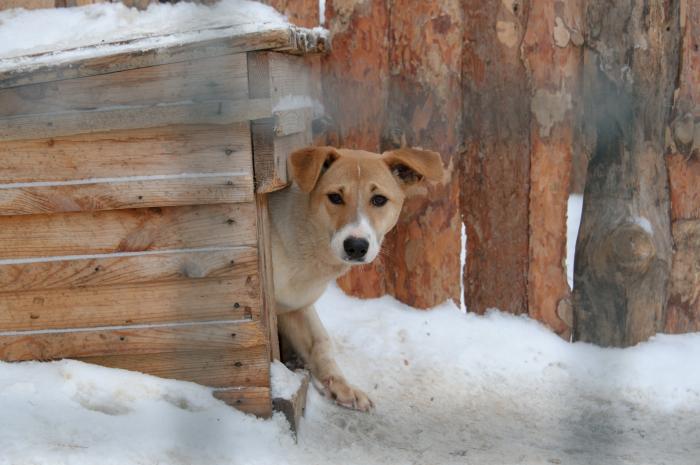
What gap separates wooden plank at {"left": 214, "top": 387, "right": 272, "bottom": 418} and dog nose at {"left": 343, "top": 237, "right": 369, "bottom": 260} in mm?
616

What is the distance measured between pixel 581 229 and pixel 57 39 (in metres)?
2.32

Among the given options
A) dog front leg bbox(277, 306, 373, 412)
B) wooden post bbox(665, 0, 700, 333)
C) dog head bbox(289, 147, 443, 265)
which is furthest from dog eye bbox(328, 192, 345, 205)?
wooden post bbox(665, 0, 700, 333)

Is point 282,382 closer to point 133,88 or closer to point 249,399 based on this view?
point 249,399

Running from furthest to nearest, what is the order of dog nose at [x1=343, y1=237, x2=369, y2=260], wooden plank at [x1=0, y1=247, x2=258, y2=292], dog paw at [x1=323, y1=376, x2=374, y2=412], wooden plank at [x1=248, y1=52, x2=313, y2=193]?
dog paw at [x1=323, y1=376, x2=374, y2=412] → dog nose at [x1=343, y1=237, x2=369, y2=260] → wooden plank at [x1=0, y1=247, x2=258, y2=292] → wooden plank at [x1=248, y1=52, x2=313, y2=193]

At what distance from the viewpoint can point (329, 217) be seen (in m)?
3.58

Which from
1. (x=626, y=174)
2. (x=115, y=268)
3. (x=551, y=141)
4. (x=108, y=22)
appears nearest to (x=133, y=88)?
(x=108, y=22)

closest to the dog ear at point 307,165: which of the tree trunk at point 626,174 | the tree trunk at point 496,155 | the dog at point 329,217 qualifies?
the dog at point 329,217

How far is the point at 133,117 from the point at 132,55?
0.67ft

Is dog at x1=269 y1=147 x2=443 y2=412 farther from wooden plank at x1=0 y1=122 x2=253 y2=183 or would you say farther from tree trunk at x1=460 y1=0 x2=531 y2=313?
wooden plank at x1=0 y1=122 x2=253 y2=183

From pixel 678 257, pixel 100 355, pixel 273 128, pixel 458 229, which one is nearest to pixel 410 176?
pixel 458 229

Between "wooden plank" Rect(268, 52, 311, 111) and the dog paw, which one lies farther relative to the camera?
the dog paw

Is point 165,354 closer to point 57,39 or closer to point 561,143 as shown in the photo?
point 57,39

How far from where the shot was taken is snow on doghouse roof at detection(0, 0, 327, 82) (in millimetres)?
2883

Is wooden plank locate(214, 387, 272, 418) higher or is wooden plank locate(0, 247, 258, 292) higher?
wooden plank locate(0, 247, 258, 292)
